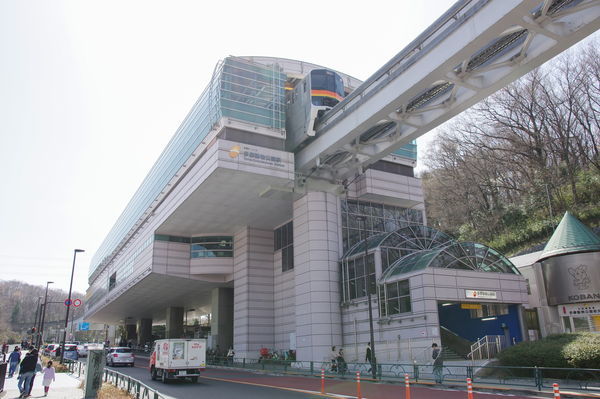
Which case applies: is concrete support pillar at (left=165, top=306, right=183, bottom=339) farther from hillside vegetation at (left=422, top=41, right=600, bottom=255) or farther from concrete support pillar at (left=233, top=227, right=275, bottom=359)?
hillside vegetation at (left=422, top=41, right=600, bottom=255)

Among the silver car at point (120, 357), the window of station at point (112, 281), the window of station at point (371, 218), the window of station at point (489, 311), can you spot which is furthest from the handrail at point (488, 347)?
the window of station at point (112, 281)

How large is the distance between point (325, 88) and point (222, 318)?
2737cm

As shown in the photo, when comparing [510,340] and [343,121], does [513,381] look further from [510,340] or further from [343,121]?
[343,121]

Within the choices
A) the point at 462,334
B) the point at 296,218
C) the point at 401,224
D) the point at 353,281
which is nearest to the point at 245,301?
the point at 296,218

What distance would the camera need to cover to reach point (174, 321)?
6881 cm

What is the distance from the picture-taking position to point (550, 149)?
155 ft

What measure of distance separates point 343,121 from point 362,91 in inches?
103

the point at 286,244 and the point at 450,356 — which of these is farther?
the point at 286,244

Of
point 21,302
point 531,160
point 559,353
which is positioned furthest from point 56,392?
point 21,302

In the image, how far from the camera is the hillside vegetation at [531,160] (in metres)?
43.8

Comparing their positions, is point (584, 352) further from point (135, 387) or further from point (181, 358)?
point (181, 358)

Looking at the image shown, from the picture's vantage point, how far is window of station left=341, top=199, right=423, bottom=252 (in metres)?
38.4

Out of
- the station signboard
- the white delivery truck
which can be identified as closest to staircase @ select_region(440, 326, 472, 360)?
the station signboard

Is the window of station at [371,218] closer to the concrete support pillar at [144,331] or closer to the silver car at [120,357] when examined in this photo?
the silver car at [120,357]
